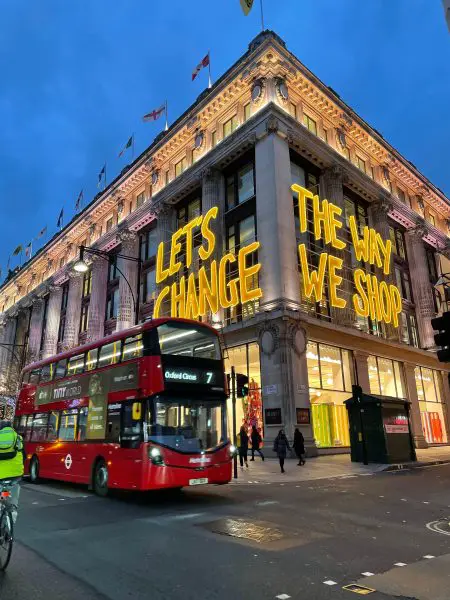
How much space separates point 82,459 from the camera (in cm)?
1430

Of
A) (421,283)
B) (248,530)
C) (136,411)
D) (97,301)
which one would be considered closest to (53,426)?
(136,411)

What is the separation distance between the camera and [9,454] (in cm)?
644

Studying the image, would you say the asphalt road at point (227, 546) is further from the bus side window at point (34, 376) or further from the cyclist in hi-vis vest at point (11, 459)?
the bus side window at point (34, 376)

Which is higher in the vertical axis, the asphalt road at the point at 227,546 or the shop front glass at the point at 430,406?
the shop front glass at the point at 430,406

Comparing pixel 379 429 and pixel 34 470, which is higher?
pixel 379 429

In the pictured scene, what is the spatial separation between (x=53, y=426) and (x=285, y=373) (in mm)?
13174

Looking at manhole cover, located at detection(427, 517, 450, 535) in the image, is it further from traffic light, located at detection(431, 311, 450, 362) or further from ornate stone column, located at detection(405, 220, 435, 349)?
ornate stone column, located at detection(405, 220, 435, 349)

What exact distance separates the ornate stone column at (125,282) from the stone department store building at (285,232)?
0.46ft

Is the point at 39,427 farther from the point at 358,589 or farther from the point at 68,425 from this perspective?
the point at 358,589

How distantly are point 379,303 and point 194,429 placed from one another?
24839mm

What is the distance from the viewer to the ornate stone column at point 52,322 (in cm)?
5484

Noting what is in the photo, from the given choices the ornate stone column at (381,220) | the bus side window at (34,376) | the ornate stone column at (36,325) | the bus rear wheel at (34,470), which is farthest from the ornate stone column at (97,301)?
the bus rear wheel at (34,470)

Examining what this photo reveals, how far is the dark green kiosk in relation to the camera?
20997mm

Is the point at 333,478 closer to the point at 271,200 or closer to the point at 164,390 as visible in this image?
the point at 164,390
